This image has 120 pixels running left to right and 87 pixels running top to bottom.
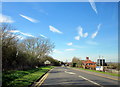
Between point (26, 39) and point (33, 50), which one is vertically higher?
point (26, 39)

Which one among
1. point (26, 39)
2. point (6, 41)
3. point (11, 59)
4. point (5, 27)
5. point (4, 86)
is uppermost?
point (26, 39)

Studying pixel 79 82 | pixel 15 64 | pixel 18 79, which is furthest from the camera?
pixel 15 64

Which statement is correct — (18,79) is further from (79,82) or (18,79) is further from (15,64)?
(15,64)

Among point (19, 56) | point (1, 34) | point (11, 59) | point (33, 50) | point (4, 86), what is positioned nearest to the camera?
point (4, 86)

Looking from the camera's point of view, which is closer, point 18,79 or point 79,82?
point 79,82

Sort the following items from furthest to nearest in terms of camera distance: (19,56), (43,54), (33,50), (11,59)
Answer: (43,54) < (33,50) < (19,56) < (11,59)

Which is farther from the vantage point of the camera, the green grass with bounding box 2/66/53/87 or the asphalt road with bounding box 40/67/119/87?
the asphalt road with bounding box 40/67/119/87

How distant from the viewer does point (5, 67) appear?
19.8 meters

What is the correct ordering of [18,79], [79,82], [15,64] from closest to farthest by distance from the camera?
[79,82]
[18,79]
[15,64]

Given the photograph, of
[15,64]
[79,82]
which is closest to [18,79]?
[79,82]

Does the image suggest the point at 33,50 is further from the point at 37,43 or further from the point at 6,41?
the point at 6,41

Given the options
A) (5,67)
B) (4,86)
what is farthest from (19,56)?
(4,86)

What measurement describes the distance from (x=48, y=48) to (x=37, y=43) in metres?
4.39

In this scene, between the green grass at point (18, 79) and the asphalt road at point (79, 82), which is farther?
the asphalt road at point (79, 82)
